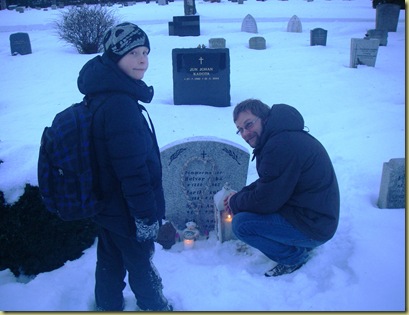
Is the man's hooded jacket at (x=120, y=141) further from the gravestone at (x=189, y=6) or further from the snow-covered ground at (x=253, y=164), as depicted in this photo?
the gravestone at (x=189, y=6)

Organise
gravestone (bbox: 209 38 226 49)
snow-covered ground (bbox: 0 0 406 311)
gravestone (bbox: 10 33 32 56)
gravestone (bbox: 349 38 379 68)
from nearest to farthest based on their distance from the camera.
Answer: snow-covered ground (bbox: 0 0 406 311), gravestone (bbox: 349 38 379 68), gravestone (bbox: 209 38 226 49), gravestone (bbox: 10 33 32 56)

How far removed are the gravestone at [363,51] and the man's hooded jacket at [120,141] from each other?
27.8 feet

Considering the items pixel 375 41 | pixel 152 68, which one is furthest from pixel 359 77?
pixel 152 68

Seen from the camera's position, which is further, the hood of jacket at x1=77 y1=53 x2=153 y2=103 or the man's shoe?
the man's shoe

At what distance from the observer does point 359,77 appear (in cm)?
856

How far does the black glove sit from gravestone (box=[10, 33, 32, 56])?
12.7m

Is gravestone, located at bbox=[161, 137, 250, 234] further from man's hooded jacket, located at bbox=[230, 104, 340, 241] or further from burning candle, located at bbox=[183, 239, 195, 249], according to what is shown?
man's hooded jacket, located at bbox=[230, 104, 340, 241]

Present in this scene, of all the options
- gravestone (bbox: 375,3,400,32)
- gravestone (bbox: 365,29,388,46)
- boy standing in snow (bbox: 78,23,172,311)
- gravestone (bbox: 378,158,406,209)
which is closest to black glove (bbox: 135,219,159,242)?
boy standing in snow (bbox: 78,23,172,311)

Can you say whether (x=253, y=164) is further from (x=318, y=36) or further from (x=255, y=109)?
(x=318, y=36)

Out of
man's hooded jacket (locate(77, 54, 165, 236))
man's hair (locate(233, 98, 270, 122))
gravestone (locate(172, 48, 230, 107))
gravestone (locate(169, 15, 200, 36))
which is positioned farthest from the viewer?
gravestone (locate(169, 15, 200, 36))

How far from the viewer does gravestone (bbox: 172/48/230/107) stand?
673 centimetres

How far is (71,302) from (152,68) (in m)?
8.09

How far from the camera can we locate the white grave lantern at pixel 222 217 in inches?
130

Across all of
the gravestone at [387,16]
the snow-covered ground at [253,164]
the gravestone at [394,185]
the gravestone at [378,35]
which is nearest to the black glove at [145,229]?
the snow-covered ground at [253,164]
